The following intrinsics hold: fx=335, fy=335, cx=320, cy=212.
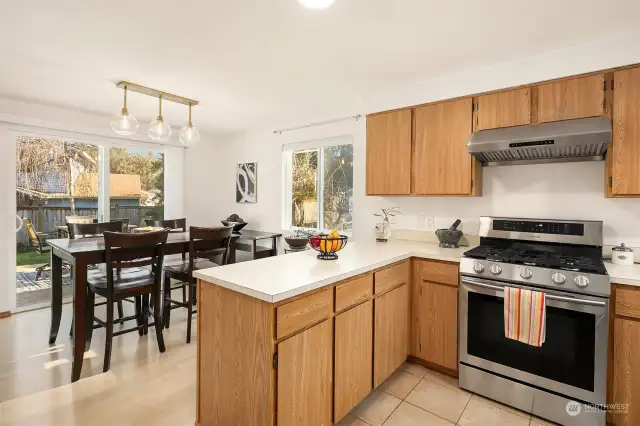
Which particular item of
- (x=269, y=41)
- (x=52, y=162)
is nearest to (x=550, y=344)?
(x=269, y=41)

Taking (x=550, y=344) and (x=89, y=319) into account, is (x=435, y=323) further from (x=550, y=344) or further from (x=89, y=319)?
(x=89, y=319)

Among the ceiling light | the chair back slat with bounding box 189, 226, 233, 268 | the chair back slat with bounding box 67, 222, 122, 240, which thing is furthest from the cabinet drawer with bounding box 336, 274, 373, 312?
the chair back slat with bounding box 67, 222, 122, 240

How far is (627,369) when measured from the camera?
177 cm

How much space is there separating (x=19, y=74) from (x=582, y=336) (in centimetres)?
433

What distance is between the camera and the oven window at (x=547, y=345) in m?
1.83

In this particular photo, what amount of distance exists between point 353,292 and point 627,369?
1493 millimetres

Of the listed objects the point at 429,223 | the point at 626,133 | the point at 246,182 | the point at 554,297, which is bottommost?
the point at 554,297

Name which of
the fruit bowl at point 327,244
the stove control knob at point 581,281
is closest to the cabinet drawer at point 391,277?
the fruit bowl at point 327,244

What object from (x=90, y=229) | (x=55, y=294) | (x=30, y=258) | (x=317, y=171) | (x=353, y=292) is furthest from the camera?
(x=317, y=171)

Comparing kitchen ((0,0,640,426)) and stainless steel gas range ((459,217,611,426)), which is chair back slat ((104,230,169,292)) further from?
stainless steel gas range ((459,217,611,426))

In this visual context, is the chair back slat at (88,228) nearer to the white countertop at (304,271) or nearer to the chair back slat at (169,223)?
the chair back slat at (169,223)

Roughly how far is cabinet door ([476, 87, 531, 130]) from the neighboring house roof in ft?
13.4

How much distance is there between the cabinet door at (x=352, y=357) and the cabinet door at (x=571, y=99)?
1758 mm

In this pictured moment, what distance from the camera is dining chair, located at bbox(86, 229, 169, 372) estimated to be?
7.79 feet
